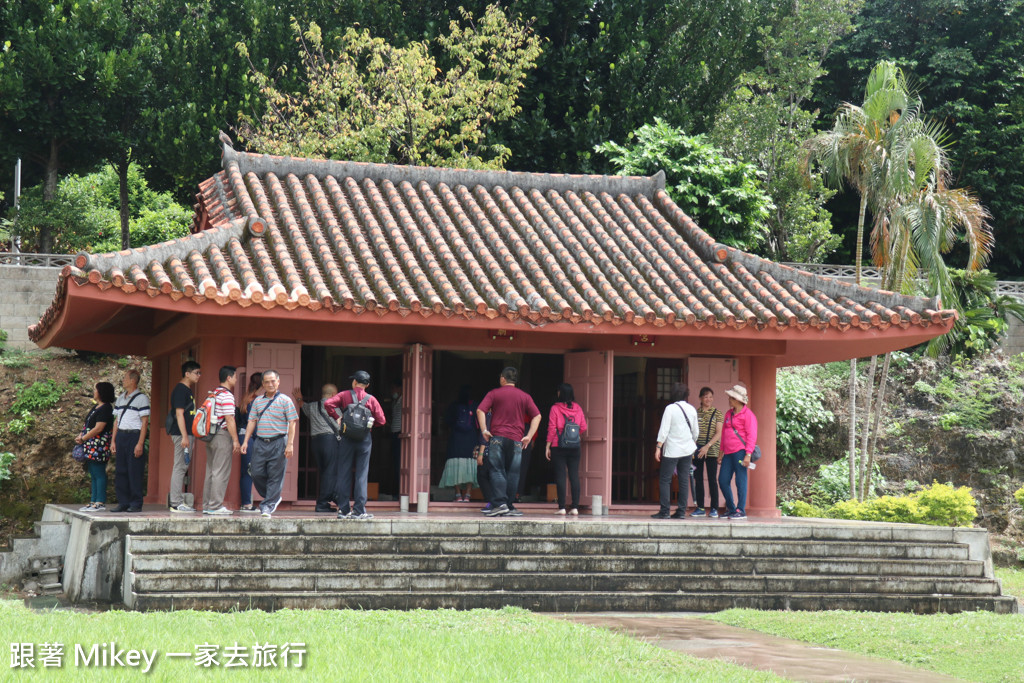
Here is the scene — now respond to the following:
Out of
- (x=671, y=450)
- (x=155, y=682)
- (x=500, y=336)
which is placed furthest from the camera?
(x=500, y=336)

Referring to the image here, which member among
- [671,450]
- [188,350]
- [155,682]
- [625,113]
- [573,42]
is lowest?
[155,682]

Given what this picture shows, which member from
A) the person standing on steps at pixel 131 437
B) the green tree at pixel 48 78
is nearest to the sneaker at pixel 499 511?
the person standing on steps at pixel 131 437

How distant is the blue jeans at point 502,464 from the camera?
12.4 m

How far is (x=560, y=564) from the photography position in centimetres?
1079

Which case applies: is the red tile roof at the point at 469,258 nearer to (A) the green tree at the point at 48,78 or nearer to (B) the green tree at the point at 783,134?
(A) the green tree at the point at 48,78

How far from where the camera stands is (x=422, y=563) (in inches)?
412

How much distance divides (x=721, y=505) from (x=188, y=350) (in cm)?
713

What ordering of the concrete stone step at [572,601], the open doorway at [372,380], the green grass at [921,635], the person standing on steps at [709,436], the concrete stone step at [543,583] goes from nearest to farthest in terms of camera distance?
the green grass at [921,635]
the concrete stone step at [572,601]
the concrete stone step at [543,583]
the person standing on steps at [709,436]
the open doorway at [372,380]

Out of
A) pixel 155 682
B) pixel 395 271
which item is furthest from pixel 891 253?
pixel 155 682

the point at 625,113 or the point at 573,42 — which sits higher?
the point at 573,42

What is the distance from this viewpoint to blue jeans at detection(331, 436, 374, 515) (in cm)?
1141

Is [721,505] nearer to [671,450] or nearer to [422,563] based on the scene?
[671,450]

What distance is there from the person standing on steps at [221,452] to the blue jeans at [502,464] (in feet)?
8.92

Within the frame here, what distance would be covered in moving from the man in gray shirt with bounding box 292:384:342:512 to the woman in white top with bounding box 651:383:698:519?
3.66 meters
